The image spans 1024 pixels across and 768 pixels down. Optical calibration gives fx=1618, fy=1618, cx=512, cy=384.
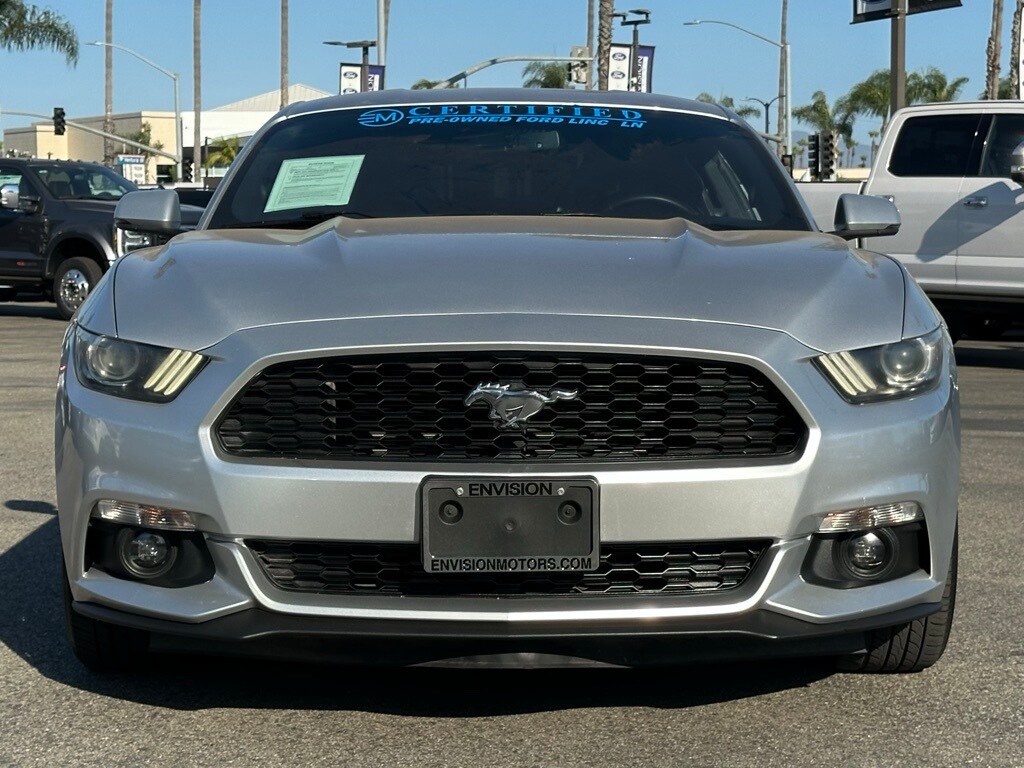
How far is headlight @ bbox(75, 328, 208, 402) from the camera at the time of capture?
359 cm

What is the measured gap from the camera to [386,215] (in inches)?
190

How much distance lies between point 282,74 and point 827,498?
187ft

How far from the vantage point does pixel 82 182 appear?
1948 cm

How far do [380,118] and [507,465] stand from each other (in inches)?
89.9

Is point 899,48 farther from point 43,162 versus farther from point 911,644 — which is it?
point 911,644

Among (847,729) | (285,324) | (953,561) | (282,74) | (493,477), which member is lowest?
(847,729)

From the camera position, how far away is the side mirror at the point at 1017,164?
12371 millimetres

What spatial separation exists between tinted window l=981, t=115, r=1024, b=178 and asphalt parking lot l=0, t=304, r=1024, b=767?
29.3 feet

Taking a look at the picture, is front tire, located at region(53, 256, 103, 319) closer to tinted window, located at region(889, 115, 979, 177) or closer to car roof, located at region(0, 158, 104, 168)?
car roof, located at region(0, 158, 104, 168)

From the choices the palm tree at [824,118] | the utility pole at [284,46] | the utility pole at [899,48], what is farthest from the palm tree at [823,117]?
the utility pole at [899,48]

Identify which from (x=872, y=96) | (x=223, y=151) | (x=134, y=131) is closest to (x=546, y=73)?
(x=872, y=96)

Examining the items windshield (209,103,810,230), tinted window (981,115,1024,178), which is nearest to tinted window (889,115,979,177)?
tinted window (981,115,1024,178)

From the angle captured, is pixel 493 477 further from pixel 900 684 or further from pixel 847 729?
pixel 900 684

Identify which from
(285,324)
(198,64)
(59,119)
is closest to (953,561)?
(285,324)
